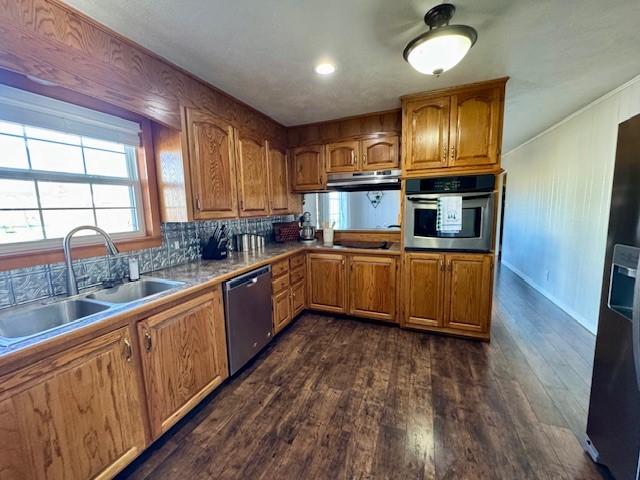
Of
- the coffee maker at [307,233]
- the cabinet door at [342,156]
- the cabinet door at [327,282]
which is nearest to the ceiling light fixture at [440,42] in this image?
the cabinet door at [342,156]

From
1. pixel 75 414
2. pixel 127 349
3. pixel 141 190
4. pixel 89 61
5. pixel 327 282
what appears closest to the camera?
pixel 75 414

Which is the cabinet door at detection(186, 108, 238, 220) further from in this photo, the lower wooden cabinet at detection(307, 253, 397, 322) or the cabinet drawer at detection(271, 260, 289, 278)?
the lower wooden cabinet at detection(307, 253, 397, 322)

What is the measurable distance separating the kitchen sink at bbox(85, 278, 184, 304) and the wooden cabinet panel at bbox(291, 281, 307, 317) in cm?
138

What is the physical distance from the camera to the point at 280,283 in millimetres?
2682

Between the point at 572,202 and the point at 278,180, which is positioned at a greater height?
the point at 278,180

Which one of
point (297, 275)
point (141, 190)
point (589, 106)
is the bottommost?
point (297, 275)

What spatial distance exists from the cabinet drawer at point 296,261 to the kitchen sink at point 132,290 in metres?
1.31

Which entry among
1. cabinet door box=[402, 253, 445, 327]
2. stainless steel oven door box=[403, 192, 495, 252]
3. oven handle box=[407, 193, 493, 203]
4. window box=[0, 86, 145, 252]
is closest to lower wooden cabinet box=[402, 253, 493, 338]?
cabinet door box=[402, 253, 445, 327]

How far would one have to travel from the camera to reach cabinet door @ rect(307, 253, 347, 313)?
10.0 ft

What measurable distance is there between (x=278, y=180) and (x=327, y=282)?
4.55 feet

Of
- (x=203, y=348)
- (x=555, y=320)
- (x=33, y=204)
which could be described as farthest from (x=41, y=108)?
(x=555, y=320)

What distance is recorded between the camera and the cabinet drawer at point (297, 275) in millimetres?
2918

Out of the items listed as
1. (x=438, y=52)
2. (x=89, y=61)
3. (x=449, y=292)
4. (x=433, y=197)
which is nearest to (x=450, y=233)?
(x=433, y=197)

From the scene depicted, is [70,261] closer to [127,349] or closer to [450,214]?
[127,349]
